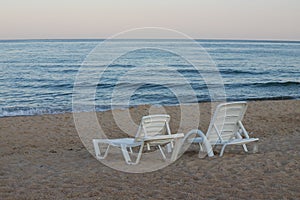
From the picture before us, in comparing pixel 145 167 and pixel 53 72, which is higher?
pixel 145 167

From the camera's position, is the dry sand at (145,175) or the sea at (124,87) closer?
the dry sand at (145,175)

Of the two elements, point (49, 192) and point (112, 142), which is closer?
point (49, 192)

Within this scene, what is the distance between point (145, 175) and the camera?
543 cm

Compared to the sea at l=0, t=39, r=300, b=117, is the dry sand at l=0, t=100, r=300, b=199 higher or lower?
higher

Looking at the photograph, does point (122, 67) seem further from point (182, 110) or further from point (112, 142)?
point (112, 142)

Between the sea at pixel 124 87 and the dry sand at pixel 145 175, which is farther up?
the dry sand at pixel 145 175

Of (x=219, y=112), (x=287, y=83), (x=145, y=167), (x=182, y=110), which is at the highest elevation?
(x=219, y=112)

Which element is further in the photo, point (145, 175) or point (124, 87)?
point (124, 87)

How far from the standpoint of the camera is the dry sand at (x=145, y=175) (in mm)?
4523

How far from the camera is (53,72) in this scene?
29516mm

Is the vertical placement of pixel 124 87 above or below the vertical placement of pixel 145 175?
below

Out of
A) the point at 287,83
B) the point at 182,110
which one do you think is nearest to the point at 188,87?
the point at 287,83

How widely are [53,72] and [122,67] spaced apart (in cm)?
610

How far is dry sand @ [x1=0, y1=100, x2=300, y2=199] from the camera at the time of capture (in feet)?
14.8
